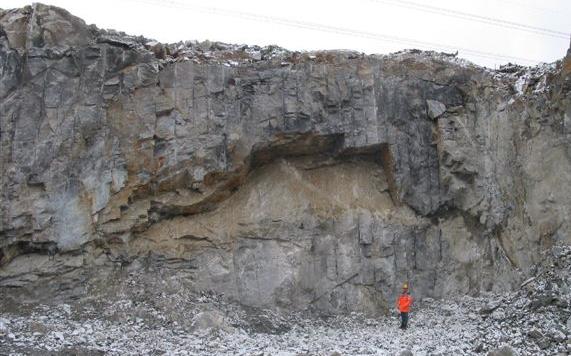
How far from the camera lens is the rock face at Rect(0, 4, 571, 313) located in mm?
16484

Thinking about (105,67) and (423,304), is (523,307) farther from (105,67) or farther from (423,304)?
(105,67)

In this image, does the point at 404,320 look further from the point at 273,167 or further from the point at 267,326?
the point at 273,167

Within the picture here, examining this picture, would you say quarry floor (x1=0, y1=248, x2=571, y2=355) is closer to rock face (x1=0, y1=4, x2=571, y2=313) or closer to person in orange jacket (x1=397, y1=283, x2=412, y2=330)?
person in orange jacket (x1=397, y1=283, x2=412, y2=330)

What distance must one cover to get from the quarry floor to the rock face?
0.72 metres

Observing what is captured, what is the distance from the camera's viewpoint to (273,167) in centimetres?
1825

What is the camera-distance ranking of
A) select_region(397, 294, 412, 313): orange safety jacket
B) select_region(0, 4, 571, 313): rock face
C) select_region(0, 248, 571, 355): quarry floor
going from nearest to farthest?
select_region(0, 248, 571, 355): quarry floor
select_region(397, 294, 412, 313): orange safety jacket
select_region(0, 4, 571, 313): rock face

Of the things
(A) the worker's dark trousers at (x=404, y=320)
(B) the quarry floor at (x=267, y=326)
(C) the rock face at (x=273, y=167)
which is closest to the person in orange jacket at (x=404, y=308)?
(A) the worker's dark trousers at (x=404, y=320)

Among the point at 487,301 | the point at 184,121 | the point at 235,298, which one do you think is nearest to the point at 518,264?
the point at 487,301

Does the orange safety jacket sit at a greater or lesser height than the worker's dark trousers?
greater

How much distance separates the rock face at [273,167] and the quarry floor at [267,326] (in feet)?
2.35

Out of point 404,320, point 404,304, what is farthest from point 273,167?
point 404,320

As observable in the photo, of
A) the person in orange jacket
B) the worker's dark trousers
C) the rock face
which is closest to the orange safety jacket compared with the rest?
the person in orange jacket

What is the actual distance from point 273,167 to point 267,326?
15.5 feet

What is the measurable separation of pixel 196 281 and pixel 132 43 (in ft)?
21.9
